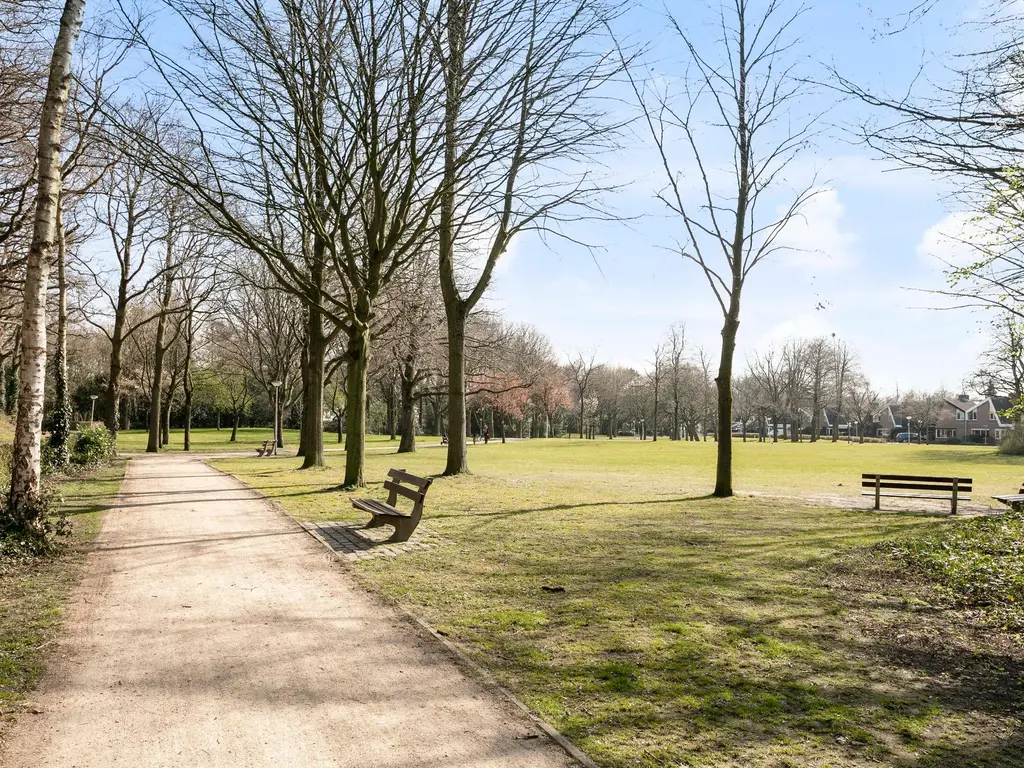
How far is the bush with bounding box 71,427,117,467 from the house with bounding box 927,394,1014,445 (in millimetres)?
107251

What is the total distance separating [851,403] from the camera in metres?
97.2

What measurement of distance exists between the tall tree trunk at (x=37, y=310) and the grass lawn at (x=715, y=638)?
14.0 feet

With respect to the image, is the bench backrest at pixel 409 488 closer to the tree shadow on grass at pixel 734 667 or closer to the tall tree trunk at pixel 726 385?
the tree shadow on grass at pixel 734 667

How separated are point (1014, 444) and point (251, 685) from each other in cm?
5342

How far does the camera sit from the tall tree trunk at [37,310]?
8539 millimetres

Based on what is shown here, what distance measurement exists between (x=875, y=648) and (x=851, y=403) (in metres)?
101

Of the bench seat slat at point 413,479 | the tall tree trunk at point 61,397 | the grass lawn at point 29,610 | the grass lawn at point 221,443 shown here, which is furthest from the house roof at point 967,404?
the grass lawn at point 29,610

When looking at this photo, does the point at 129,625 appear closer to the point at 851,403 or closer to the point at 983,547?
the point at 983,547

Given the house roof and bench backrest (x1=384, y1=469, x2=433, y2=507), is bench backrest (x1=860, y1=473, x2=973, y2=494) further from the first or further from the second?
the house roof

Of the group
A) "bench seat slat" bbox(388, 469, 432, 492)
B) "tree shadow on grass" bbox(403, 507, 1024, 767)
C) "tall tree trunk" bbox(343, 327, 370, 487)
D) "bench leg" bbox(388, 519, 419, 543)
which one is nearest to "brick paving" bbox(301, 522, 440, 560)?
"bench leg" bbox(388, 519, 419, 543)

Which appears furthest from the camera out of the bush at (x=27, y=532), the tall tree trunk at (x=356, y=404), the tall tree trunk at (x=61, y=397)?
the tall tree trunk at (x=61, y=397)

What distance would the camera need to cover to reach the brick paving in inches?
353

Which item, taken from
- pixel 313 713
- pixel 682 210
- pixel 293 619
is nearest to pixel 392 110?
pixel 682 210

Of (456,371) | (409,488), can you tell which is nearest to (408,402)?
(456,371)
